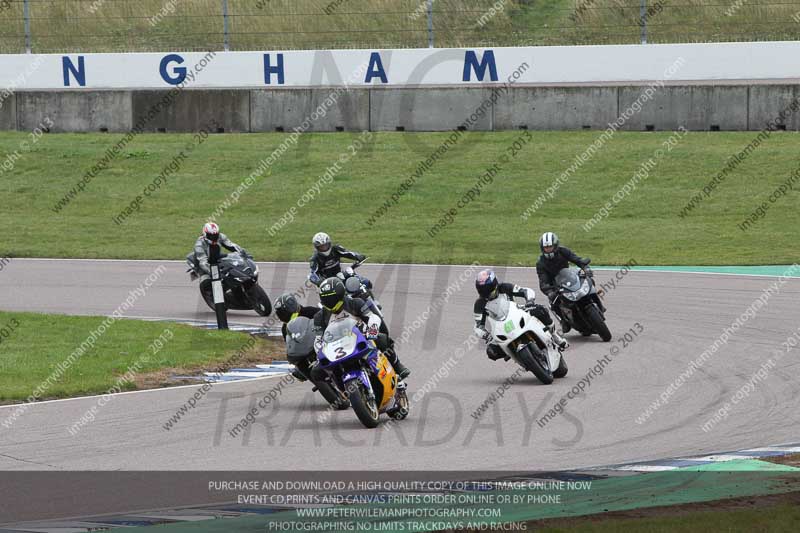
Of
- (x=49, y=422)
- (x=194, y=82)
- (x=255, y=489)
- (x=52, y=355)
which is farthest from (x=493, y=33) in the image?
(x=255, y=489)

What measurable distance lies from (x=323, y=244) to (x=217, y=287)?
65.8 inches

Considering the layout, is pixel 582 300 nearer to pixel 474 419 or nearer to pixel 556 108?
pixel 474 419

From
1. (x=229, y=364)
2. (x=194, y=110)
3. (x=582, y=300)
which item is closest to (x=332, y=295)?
(x=229, y=364)

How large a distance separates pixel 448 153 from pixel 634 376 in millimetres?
19086

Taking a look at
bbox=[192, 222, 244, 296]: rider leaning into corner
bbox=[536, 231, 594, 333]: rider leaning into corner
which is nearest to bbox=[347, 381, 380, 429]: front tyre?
bbox=[536, 231, 594, 333]: rider leaning into corner

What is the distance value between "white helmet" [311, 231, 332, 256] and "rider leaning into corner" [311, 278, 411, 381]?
16.0 feet

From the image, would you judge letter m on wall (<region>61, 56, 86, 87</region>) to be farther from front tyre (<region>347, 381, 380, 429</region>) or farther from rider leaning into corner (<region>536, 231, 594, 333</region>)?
front tyre (<region>347, 381, 380, 429</region>)

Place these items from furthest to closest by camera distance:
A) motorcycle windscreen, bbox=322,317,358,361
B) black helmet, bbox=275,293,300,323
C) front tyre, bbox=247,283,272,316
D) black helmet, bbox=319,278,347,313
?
front tyre, bbox=247,283,272,316
black helmet, bbox=275,293,300,323
black helmet, bbox=319,278,347,313
motorcycle windscreen, bbox=322,317,358,361

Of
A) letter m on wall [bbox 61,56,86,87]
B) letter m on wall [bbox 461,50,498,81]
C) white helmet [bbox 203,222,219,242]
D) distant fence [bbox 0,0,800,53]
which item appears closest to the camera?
white helmet [bbox 203,222,219,242]

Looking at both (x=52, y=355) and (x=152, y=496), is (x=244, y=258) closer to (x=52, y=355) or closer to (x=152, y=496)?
(x=52, y=355)

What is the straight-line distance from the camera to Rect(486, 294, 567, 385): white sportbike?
571 inches

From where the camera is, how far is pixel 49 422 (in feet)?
42.3

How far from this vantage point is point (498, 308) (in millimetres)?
14688

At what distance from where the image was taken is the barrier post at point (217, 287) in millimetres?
18656
